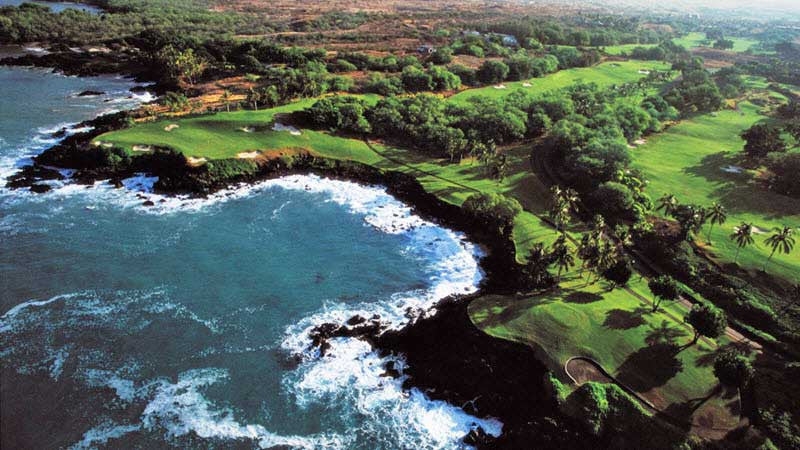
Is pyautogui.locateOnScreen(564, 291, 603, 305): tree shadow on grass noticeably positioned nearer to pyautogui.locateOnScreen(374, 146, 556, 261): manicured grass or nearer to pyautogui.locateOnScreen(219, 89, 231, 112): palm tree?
Result: pyautogui.locateOnScreen(374, 146, 556, 261): manicured grass

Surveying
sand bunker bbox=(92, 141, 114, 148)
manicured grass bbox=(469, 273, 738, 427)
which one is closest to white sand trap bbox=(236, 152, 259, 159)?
sand bunker bbox=(92, 141, 114, 148)

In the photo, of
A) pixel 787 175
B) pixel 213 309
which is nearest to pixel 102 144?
pixel 213 309

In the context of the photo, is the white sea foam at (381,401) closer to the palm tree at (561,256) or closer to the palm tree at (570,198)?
the palm tree at (561,256)

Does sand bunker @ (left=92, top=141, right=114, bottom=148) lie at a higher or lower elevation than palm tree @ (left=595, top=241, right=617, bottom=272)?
higher

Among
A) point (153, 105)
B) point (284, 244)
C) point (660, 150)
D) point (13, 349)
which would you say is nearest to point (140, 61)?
point (153, 105)

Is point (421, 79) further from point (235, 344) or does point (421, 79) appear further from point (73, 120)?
point (235, 344)

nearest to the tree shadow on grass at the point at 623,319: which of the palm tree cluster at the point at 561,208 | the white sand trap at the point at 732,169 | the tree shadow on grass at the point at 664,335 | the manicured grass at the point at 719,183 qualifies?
the tree shadow on grass at the point at 664,335
